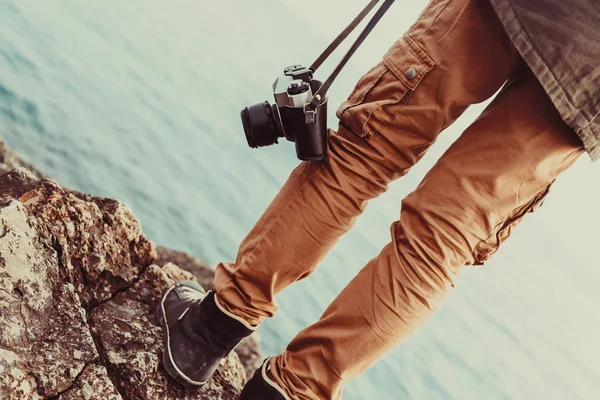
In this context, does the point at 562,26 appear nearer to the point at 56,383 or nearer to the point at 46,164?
the point at 56,383

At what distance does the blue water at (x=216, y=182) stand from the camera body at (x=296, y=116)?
7.89 ft

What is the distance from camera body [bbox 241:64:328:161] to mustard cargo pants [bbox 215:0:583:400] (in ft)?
0.19

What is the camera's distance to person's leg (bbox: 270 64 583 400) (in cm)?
111

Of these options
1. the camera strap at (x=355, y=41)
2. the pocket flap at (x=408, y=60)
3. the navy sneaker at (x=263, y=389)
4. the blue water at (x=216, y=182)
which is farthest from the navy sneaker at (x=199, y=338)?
the blue water at (x=216, y=182)

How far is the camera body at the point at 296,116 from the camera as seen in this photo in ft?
4.12

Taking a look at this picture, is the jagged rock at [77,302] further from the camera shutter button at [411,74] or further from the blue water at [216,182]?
the blue water at [216,182]

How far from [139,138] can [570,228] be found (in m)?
7.64

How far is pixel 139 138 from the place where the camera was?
4.75 metres

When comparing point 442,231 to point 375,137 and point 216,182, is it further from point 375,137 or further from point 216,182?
point 216,182

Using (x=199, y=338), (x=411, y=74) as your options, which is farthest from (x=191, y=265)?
(x=411, y=74)

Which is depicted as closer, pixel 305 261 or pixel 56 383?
pixel 56 383

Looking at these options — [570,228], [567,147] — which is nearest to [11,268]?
[567,147]

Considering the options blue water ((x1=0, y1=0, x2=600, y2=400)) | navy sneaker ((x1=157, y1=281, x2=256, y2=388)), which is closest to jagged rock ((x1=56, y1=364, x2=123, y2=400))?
navy sneaker ((x1=157, y1=281, x2=256, y2=388))

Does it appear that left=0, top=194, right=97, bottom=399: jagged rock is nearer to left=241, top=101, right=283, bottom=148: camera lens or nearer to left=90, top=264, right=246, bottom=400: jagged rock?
left=90, top=264, right=246, bottom=400: jagged rock
